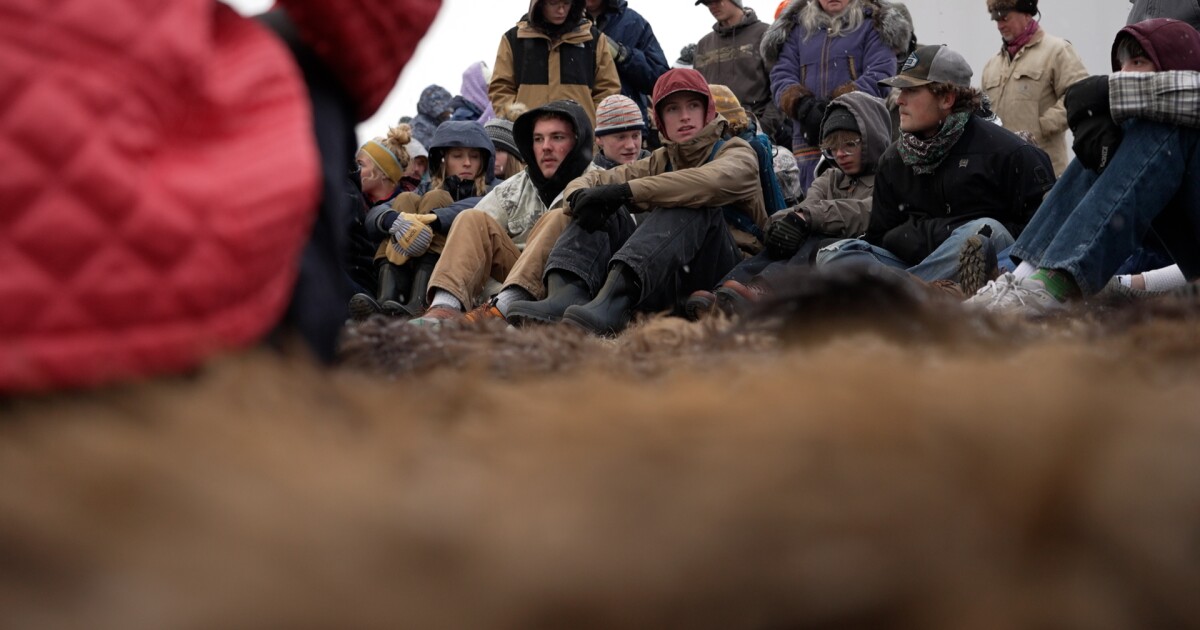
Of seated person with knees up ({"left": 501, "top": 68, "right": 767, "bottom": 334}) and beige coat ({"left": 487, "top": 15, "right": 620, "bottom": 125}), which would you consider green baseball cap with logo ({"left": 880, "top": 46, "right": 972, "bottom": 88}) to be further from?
beige coat ({"left": 487, "top": 15, "right": 620, "bottom": 125})

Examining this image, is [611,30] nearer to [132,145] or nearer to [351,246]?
[351,246]

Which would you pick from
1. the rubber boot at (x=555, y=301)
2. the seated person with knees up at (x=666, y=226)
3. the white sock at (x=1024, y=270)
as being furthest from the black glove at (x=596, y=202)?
the white sock at (x=1024, y=270)

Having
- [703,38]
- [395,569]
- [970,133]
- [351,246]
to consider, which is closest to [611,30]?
[703,38]

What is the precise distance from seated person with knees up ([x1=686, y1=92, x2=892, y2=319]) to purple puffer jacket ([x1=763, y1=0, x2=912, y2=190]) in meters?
0.72

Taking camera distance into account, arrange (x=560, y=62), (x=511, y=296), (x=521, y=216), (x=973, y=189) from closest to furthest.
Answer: (x=973, y=189) → (x=511, y=296) → (x=521, y=216) → (x=560, y=62)

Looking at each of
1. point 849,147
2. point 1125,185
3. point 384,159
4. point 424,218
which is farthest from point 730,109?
point 1125,185

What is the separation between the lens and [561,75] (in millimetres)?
6156

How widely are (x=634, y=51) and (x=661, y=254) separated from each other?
2.73m

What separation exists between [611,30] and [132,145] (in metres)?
6.11

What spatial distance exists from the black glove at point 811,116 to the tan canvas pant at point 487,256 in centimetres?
159

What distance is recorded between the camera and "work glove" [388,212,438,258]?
5562mm

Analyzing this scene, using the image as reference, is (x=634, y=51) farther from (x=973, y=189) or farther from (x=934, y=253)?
(x=934, y=253)

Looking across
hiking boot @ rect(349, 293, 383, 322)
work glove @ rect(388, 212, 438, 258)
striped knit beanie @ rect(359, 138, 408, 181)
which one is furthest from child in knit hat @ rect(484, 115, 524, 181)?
hiking boot @ rect(349, 293, 383, 322)

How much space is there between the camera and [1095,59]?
611 cm
